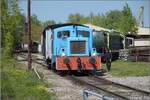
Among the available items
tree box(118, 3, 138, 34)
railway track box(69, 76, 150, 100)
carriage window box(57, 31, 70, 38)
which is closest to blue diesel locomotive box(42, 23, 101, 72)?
carriage window box(57, 31, 70, 38)

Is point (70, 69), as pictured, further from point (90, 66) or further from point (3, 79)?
point (3, 79)

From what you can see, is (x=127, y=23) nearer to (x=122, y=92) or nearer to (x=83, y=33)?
(x=83, y=33)

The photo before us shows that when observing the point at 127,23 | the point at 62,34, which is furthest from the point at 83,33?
the point at 127,23

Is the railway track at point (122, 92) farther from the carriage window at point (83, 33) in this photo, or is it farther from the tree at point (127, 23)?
the tree at point (127, 23)

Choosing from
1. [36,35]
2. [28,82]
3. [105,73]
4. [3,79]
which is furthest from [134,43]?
[36,35]

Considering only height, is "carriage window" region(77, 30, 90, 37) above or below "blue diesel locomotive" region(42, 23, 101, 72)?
above

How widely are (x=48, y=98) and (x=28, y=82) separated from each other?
18.3 feet

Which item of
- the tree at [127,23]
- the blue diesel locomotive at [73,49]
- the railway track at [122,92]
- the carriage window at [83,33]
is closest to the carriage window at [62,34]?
the blue diesel locomotive at [73,49]

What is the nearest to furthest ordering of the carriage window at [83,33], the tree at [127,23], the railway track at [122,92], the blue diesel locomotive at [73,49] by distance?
the railway track at [122,92], the blue diesel locomotive at [73,49], the carriage window at [83,33], the tree at [127,23]

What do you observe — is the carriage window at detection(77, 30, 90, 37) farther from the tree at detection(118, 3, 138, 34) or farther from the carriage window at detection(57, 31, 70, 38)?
the tree at detection(118, 3, 138, 34)

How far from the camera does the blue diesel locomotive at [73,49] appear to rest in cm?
2950

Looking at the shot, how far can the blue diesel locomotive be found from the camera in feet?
96.8

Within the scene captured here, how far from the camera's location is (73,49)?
30016 millimetres

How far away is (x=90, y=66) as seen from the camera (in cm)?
2980
